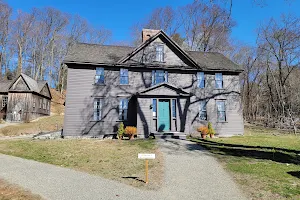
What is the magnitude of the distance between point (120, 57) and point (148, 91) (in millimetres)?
4921

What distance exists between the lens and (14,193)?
16.1ft

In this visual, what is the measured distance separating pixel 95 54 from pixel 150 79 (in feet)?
18.4

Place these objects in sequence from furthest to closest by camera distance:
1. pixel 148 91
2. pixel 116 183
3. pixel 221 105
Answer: pixel 221 105, pixel 148 91, pixel 116 183

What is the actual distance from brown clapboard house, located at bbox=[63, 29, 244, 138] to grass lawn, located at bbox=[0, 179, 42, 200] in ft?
35.5

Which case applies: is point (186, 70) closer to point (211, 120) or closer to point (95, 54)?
point (211, 120)

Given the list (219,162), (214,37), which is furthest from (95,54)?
(214,37)

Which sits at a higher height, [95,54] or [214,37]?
[214,37]

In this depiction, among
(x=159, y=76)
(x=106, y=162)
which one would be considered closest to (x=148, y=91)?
(x=159, y=76)

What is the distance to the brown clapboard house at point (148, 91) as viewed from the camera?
16234 mm

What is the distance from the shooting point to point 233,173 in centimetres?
675

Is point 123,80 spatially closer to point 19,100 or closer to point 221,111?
point 221,111

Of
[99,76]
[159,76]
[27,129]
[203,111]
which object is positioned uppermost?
[159,76]

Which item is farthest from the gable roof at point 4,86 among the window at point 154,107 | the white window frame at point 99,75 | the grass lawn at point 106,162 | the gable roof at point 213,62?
the gable roof at point 213,62

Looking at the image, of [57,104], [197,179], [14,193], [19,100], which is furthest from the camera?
[57,104]
